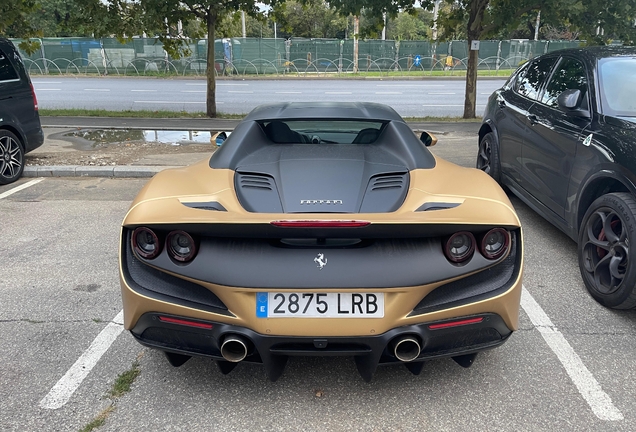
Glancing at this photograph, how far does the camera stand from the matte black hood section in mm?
2441

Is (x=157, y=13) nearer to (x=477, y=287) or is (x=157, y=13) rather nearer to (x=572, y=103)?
(x=572, y=103)

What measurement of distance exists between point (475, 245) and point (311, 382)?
1.16 meters

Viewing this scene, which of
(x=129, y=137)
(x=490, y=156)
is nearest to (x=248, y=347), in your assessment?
(x=490, y=156)

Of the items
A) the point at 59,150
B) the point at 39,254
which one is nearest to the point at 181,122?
the point at 59,150

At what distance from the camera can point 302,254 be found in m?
2.30

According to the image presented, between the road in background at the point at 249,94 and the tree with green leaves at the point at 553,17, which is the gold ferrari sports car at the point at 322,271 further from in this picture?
the road in background at the point at 249,94

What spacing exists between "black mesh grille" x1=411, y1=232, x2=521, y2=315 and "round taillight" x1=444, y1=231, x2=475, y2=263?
0.11 meters

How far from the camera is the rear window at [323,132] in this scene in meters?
3.53

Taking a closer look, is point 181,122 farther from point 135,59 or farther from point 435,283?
point 135,59

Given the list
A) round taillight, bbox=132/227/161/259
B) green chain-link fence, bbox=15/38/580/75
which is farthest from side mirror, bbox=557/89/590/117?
green chain-link fence, bbox=15/38/580/75

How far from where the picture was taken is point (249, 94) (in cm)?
2153

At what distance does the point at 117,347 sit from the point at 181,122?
33.6 feet

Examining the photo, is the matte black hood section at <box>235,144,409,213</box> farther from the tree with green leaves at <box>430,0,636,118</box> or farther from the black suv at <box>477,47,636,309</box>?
the tree with green leaves at <box>430,0,636,118</box>

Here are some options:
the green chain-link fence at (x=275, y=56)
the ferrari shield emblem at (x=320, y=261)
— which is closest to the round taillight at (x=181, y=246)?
the ferrari shield emblem at (x=320, y=261)
